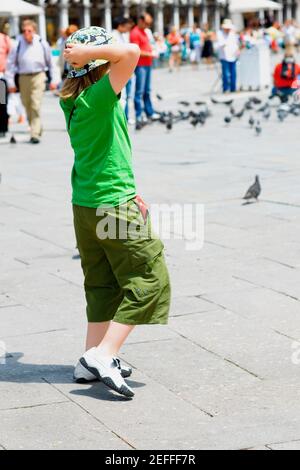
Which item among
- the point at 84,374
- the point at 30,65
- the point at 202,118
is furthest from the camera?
the point at 202,118

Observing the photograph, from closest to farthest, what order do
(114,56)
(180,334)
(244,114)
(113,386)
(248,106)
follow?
(114,56)
(113,386)
(180,334)
(248,106)
(244,114)

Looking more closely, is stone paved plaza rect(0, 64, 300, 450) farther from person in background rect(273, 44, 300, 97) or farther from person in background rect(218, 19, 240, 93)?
person in background rect(218, 19, 240, 93)

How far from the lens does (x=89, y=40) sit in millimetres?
4352

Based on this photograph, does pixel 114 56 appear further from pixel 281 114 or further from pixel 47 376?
pixel 281 114

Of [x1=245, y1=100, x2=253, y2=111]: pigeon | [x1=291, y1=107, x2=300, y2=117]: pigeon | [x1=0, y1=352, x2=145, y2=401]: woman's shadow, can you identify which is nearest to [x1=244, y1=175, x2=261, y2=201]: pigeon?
[x1=0, y1=352, x2=145, y2=401]: woman's shadow

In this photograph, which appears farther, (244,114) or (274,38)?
(274,38)

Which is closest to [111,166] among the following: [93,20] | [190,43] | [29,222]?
[29,222]

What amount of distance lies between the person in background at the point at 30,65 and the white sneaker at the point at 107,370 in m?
9.98

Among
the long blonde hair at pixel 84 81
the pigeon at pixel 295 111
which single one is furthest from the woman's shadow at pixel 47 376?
the pigeon at pixel 295 111

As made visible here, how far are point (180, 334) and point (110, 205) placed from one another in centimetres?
114

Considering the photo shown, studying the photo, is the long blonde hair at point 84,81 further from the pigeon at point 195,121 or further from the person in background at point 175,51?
the person in background at point 175,51

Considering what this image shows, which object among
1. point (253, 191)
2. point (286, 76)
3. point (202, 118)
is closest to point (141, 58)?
point (202, 118)
